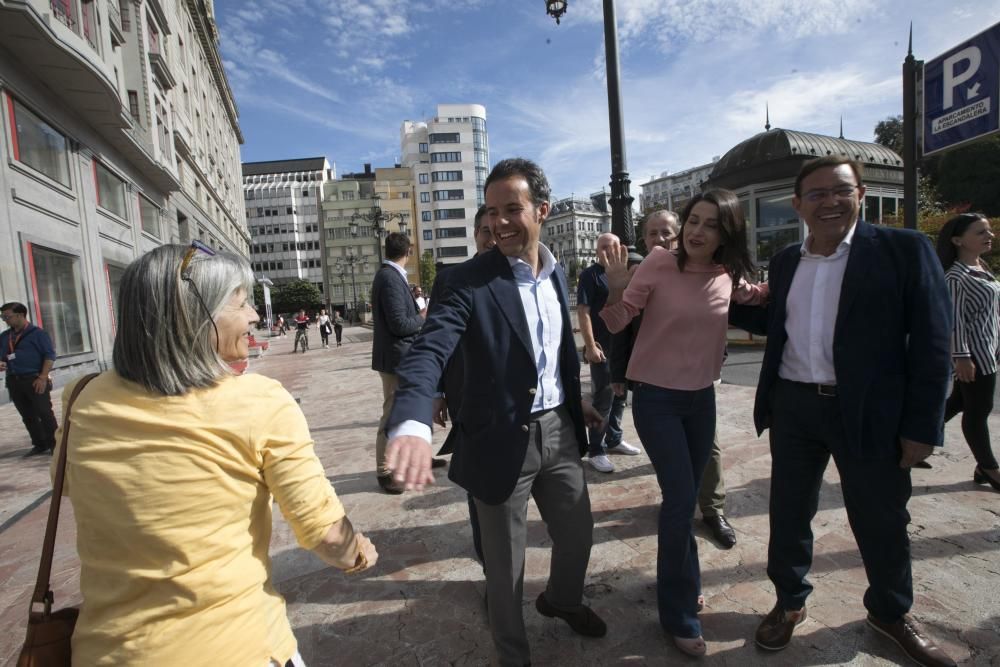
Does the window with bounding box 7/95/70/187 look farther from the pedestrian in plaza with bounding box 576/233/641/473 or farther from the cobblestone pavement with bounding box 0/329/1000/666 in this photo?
the pedestrian in plaza with bounding box 576/233/641/473

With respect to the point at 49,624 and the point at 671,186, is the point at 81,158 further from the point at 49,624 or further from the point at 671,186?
the point at 671,186

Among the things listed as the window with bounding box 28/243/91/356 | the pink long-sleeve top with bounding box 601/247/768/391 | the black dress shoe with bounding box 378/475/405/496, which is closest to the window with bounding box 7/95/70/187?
the window with bounding box 28/243/91/356

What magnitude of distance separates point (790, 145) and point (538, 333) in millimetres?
16189

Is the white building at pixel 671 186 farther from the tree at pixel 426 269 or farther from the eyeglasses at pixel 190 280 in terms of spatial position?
the eyeglasses at pixel 190 280

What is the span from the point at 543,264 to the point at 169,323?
1.49 m

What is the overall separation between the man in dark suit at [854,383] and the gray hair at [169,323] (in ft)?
7.34

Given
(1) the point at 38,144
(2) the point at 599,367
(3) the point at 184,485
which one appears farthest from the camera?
(1) the point at 38,144

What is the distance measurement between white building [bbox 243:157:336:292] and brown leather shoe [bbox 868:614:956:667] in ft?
299

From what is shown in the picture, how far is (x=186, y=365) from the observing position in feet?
3.88

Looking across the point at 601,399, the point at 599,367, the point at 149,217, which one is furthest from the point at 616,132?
the point at 149,217

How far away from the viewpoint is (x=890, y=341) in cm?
200

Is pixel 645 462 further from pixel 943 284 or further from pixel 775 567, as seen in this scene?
pixel 943 284

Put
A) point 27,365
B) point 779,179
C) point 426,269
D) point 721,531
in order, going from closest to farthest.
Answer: point 721,531 < point 27,365 < point 779,179 < point 426,269

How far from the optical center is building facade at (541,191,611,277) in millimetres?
110938
